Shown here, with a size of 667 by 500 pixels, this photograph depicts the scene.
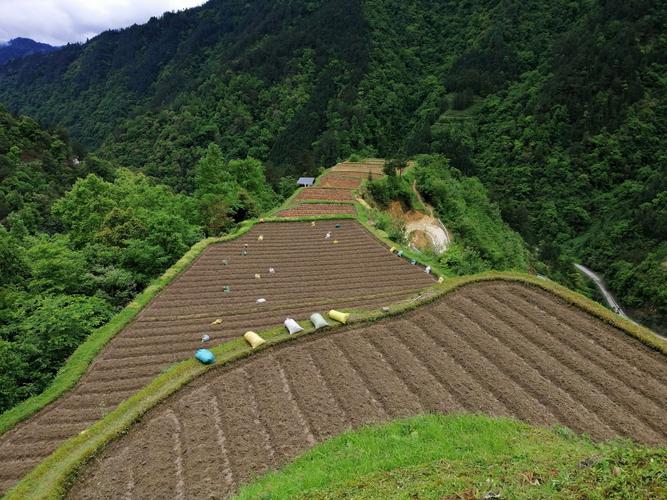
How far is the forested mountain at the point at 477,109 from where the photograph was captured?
55.8 m

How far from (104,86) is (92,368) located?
173834 millimetres

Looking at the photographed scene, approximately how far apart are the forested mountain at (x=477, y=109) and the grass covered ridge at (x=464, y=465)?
40.1 m

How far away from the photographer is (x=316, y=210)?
27.6 metres

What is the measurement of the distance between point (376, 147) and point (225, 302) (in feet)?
213

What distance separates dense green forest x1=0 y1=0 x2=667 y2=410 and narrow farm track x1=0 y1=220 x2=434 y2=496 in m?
2.28

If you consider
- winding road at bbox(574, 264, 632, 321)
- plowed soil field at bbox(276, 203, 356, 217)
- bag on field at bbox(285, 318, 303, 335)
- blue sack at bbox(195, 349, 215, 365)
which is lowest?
winding road at bbox(574, 264, 632, 321)

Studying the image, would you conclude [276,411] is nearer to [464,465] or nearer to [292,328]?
[292,328]

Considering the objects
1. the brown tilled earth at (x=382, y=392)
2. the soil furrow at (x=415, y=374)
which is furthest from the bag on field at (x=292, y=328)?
the soil furrow at (x=415, y=374)

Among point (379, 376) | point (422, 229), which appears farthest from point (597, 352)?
point (422, 229)

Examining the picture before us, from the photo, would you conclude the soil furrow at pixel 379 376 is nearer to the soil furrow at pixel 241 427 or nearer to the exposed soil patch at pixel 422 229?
the soil furrow at pixel 241 427

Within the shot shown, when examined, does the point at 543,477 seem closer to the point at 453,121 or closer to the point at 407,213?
the point at 407,213

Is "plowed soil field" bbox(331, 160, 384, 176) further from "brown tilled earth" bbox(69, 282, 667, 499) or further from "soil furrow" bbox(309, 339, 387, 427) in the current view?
"soil furrow" bbox(309, 339, 387, 427)

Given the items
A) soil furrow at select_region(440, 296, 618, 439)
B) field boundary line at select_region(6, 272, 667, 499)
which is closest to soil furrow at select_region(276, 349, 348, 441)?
field boundary line at select_region(6, 272, 667, 499)

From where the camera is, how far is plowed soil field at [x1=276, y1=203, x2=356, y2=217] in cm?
2662
